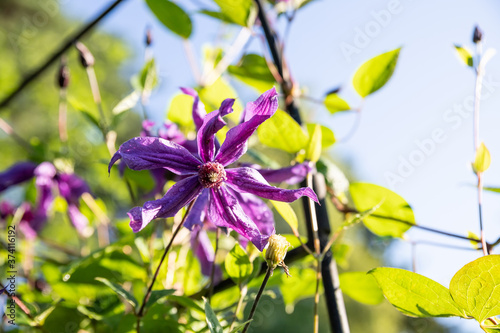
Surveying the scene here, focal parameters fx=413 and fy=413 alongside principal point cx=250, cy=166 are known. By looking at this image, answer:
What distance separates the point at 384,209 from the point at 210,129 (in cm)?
19

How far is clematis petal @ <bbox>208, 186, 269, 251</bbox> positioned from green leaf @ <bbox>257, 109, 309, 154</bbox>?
80 millimetres

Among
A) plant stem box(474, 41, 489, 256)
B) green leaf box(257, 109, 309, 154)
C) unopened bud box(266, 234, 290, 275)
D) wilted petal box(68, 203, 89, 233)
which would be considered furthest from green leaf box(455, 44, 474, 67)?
wilted petal box(68, 203, 89, 233)

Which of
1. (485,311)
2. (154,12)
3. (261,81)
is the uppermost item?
(154,12)

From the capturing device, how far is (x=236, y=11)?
45 cm

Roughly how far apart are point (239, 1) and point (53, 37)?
24.3ft

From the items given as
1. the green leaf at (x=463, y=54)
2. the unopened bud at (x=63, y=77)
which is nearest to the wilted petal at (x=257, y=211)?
the green leaf at (x=463, y=54)

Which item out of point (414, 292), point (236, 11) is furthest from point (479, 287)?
point (236, 11)

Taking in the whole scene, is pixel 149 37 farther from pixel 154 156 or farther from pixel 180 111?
pixel 154 156

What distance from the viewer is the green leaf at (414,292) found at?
265mm

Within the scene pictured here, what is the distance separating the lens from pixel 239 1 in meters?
0.44

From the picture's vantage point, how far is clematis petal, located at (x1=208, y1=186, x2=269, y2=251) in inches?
Answer: 10.7

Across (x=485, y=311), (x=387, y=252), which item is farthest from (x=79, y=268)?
(x=387, y=252)

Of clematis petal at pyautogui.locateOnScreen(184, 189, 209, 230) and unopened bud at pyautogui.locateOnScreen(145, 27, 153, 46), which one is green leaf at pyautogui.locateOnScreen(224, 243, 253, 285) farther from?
unopened bud at pyautogui.locateOnScreen(145, 27, 153, 46)

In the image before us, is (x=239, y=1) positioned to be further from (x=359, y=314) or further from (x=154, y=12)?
(x=359, y=314)
